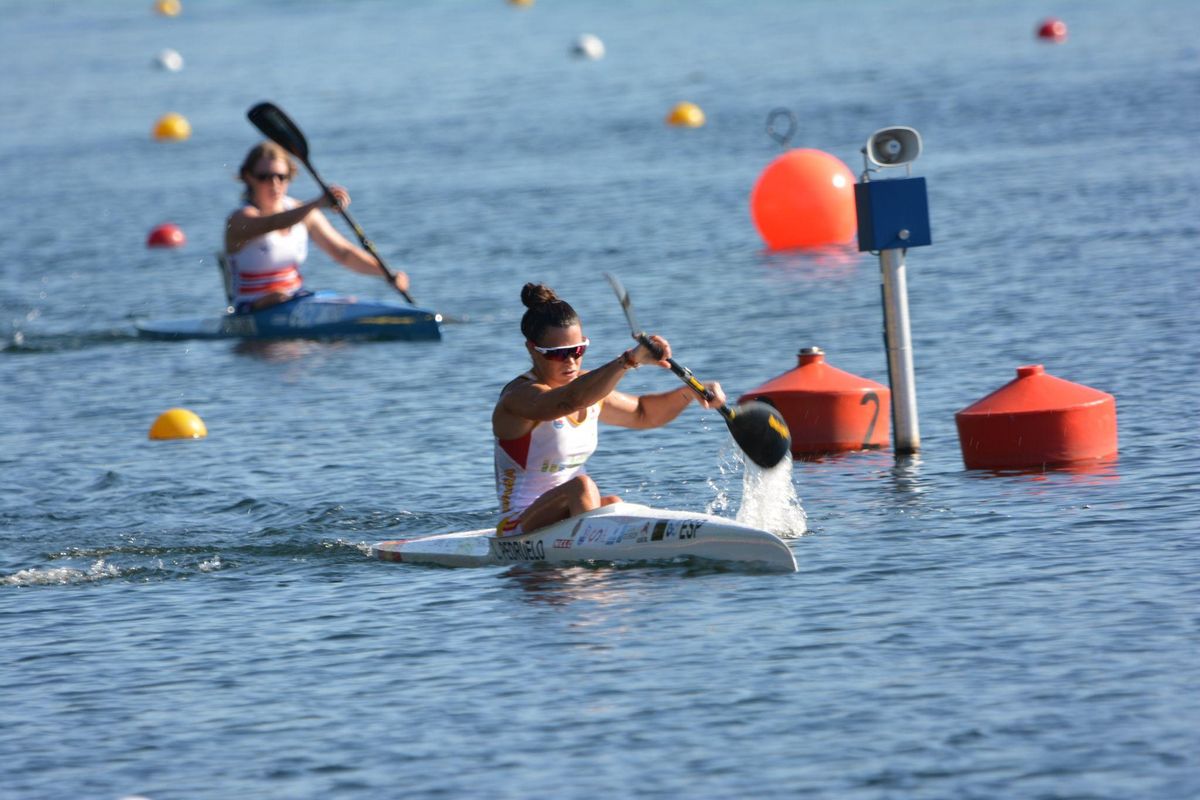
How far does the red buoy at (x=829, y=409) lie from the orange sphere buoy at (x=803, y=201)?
7904mm

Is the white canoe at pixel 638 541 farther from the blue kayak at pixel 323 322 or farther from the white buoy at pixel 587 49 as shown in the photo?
the white buoy at pixel 587 49

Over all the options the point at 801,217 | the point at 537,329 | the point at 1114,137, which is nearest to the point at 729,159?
the point at 1114,137

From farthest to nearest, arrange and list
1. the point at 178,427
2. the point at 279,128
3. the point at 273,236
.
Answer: the point at 273,236 → the point at 279,128 → the point at 178,427

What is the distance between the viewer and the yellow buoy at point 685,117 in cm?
3044

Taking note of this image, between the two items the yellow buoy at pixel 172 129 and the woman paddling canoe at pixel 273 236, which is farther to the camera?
the yellow buoy at pixel 172 129

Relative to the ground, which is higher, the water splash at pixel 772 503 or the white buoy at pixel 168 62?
the white buoy at pixel 168 62

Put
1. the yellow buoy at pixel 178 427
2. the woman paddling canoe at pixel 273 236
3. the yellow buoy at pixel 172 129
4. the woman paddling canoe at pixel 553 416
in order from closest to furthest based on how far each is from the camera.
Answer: the woman paddling canoe at pixel 553 416 < the yellow buoy at pixel 178 427 < the woman paddling canoe at pixel 273 236 < the yellow buoy at pixel 172 129

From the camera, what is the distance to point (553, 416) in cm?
877

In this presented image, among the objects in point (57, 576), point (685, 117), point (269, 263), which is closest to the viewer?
point (57, 576)

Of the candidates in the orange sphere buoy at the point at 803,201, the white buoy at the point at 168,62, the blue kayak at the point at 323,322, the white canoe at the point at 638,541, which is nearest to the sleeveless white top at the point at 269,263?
the blue kayak at the point at 323,322

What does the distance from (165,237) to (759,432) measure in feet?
50.1

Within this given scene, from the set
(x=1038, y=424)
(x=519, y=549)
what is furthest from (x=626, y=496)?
(x=1038, y=424)

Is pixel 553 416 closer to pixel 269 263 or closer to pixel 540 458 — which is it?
pixel 540 458

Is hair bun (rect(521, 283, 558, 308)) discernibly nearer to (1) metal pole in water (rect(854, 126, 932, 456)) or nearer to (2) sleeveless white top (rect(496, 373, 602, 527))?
(2) sleeveless white top (rect(496, 373, 602, 527))
